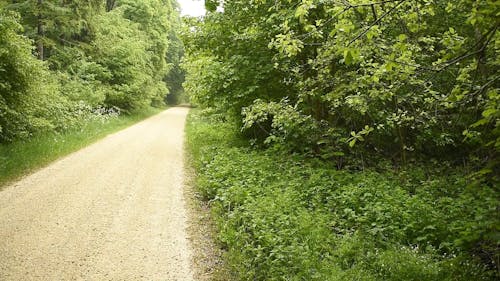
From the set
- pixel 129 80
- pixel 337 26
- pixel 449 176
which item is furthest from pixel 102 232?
pixel 129 80

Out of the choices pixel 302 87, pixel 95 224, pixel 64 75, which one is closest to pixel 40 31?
pixel 64 75

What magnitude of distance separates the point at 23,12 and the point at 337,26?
59.5 feet

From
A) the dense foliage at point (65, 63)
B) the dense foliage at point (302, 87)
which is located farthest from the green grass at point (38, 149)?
the dense foliage at point (302, 87)

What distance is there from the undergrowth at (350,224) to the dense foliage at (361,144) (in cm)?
3

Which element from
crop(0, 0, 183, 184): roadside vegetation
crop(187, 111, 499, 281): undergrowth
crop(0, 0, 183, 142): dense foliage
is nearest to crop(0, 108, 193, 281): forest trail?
crop(187, 111, 499, 281): undergrowth

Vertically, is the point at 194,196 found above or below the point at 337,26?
below

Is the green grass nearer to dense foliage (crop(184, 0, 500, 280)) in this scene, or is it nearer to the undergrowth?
dense foliage (crop(184, 0, 500, 280))

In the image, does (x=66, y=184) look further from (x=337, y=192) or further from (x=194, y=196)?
(x=337, y=192)

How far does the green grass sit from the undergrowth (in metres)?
4.72

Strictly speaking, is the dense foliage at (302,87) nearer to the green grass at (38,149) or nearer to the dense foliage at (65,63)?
the dense foliage at (65,63)

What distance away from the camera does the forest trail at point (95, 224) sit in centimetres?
505

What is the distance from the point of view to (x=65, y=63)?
2019 centimetres

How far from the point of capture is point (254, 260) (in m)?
5.05

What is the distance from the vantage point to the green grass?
898 centimetres
